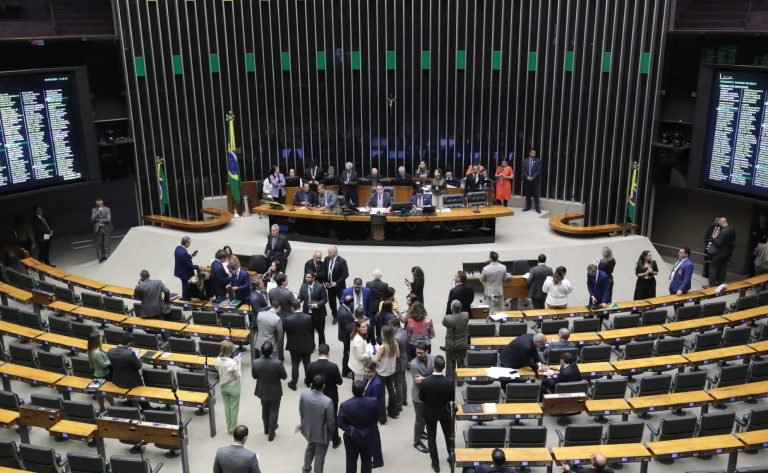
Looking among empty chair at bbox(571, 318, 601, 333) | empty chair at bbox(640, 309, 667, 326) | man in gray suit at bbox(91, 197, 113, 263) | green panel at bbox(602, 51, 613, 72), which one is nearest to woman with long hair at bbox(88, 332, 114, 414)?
empty chair at bbox(571, 318, 601, 333)

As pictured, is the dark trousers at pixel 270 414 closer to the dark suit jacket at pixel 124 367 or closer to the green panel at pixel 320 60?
the dark suit jacket at pixel 124 367

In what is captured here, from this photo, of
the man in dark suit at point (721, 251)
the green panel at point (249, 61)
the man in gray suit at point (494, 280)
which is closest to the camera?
the man in gray suit at point (494, 280)

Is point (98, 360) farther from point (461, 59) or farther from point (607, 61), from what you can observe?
point (607, 61)

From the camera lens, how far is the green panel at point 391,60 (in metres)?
18.3

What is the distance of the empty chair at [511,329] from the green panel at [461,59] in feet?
30.3

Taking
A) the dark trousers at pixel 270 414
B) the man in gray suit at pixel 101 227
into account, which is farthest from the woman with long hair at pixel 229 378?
the man in gray suit at pixel 101 227

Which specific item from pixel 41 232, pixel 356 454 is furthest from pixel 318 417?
pixel 41 232

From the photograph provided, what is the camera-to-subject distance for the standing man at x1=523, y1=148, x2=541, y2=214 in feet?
55.8

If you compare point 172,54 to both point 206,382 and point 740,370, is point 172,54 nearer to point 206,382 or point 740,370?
point 206,382

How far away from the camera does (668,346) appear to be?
1031 centimetres

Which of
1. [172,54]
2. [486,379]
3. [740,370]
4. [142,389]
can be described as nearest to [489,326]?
[486,379]

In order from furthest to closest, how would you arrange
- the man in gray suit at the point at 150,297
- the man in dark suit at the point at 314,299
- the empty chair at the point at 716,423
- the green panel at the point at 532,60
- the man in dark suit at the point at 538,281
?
1. the green panel at the point at 532,60
2. the man in dark suit at the point at 538,281
3. the man in gray suit at the point at 150,297
4. the man in dark suit at the point at 314,299
5. the empty chair at the point at 716,423

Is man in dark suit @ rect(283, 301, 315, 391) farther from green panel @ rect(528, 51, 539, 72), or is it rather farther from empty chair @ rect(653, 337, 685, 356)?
green panel @ rect(528, 51, 539, 72)

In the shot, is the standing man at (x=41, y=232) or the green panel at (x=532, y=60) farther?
the green panel at (x=532, y=60)
